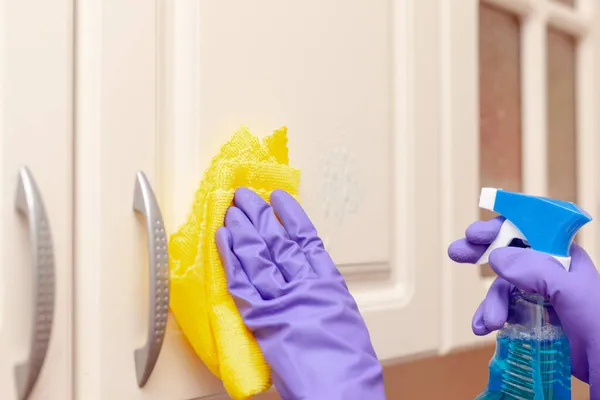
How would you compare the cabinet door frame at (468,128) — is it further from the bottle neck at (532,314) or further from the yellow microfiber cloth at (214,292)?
the yellow microfiber cloth at (214,292)

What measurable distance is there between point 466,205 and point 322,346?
16.1 inches

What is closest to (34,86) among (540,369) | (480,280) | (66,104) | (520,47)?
(66,104)

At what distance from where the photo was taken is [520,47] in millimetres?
1072

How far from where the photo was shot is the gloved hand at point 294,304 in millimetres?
551

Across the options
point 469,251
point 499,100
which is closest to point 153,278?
point 469,251

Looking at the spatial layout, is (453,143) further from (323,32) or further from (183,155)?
(183,155)

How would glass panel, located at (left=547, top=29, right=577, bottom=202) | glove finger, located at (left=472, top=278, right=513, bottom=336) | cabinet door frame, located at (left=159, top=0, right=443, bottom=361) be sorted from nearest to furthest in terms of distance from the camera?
glove finger, located at (left=472, top=278, right=513, bottom=336) < cabinet door frame, located at (left=159, top=0, right=443, bottom=361) < glass panel, located at (left=547, top=29, right=577, bottom=202)

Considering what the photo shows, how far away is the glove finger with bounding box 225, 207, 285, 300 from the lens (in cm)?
59

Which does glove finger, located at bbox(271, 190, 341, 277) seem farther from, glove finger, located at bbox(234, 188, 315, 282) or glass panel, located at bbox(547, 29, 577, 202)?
glass panel, located at bbox(547, 29, 577, 202)

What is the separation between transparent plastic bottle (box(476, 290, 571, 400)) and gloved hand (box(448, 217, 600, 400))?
2 centimetres

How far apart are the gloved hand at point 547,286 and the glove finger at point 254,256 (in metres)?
0.19

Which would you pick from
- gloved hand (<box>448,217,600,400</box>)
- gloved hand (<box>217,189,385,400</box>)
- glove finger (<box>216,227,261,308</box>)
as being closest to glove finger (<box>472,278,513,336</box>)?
gloved hand (<box>448,217,600,400</box>)

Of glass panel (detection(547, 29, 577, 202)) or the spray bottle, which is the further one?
glass panel (detection(547, 29, 577, 202))

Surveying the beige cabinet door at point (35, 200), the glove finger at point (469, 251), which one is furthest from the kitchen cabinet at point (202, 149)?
the glove finger at point (469, 251)
